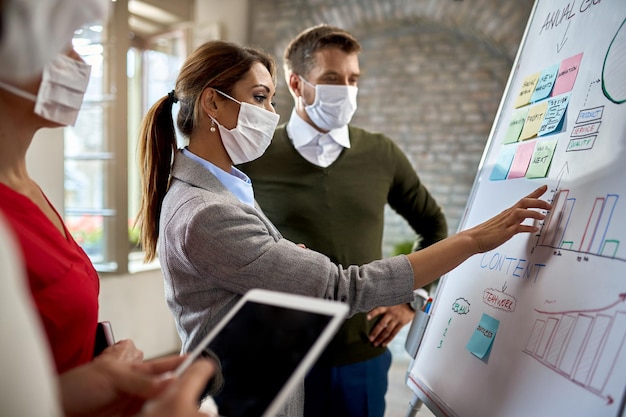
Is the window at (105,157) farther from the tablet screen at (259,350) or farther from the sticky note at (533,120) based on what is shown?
the tablet screen at (259,350)

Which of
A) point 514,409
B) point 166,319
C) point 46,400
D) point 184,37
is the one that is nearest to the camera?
point 46,400

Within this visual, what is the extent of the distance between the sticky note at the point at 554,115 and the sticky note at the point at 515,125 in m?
0.10

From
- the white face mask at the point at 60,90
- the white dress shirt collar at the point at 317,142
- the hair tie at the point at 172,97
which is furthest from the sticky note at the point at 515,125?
the white face mask at the point at 60,90

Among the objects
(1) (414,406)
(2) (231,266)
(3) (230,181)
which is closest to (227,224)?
(2) (231,266)

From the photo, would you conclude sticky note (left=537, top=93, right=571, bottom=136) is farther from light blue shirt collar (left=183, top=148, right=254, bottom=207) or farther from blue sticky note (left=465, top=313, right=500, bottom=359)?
light blue shirt collar (left=183, top=148, right=254, bottom=207)

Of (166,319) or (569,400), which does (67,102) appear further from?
(166,319)

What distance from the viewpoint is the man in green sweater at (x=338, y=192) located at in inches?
64.5

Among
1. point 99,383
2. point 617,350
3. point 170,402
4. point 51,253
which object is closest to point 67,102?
point 51,253

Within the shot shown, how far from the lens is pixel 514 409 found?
996 millimetres

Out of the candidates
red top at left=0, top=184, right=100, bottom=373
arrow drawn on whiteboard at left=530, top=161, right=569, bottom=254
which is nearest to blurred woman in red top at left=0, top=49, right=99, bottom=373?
red top at left=0, top=184, right=100, bottom=373

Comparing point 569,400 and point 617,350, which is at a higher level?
point 617,350

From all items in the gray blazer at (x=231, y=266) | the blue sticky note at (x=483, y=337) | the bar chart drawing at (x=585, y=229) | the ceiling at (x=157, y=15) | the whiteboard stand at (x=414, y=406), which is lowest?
the whiteboard stand at (x=414, y=406)

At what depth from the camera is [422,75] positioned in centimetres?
413

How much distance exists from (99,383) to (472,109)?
3655 mm
